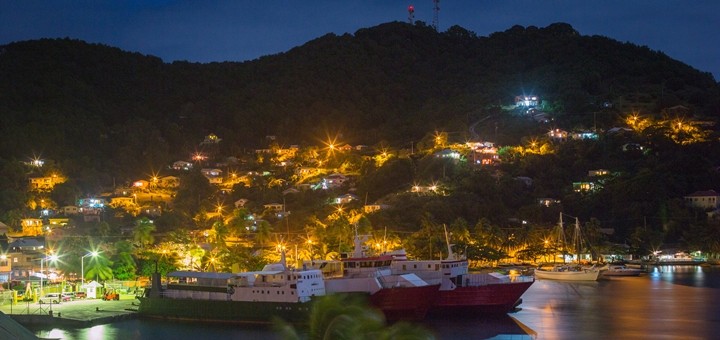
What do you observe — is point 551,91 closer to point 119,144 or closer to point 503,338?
point 119,144

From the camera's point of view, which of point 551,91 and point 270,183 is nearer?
point 270,183

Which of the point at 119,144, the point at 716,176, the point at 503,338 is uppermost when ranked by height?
the point at 119,144

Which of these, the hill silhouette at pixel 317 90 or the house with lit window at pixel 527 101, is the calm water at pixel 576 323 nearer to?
the hill silhouette at pixel 317 90

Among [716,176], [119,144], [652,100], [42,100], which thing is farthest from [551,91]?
[42,100]

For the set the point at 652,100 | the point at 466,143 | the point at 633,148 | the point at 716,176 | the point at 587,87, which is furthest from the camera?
the point at 587,87

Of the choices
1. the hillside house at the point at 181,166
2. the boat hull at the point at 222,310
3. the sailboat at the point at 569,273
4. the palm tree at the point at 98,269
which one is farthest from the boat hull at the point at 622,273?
the hillside house at the point at 181,166

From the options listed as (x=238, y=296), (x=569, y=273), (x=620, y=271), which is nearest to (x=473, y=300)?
(x=238, y=296)
